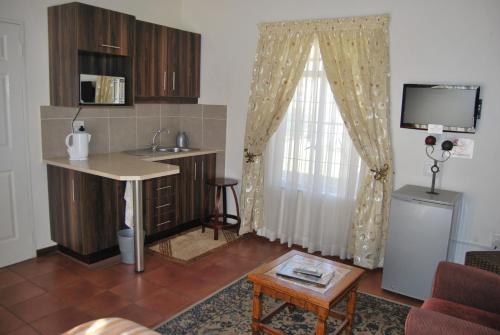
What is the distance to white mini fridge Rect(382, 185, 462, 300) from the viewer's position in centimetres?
299

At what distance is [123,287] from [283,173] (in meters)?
1.95

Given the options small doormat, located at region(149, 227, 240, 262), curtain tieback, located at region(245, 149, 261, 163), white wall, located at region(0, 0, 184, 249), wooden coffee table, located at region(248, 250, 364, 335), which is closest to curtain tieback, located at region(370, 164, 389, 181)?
wooden coffee table, located at region(248, 250, 364, 335)

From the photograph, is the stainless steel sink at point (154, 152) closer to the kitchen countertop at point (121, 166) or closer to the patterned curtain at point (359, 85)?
the kitchen countertop at point (121, 166)

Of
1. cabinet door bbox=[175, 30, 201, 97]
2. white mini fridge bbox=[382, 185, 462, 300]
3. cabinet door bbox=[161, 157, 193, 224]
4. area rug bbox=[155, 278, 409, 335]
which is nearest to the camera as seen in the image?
area rug bbox=[155, 278, 409, 335]

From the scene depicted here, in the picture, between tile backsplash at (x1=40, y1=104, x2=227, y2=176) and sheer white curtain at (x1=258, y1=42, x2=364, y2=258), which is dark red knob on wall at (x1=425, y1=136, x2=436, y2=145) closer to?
sheer white curtain at (x1=258, y1=42, x2=364, y2=258)

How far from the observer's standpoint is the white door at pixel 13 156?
10.8 ft

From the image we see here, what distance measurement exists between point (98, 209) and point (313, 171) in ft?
6.75

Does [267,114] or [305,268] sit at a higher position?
[267,114]

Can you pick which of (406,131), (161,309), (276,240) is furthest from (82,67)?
(406,131)

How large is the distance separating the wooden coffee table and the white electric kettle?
2.06 metres

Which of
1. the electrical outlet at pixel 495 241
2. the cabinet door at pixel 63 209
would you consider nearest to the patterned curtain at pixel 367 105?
the electrical outlet at pixel 495 241

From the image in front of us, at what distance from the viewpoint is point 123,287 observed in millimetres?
3217

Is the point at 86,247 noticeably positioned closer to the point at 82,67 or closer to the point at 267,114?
the point at 82,67

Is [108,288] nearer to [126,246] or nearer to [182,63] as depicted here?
[126,246]
